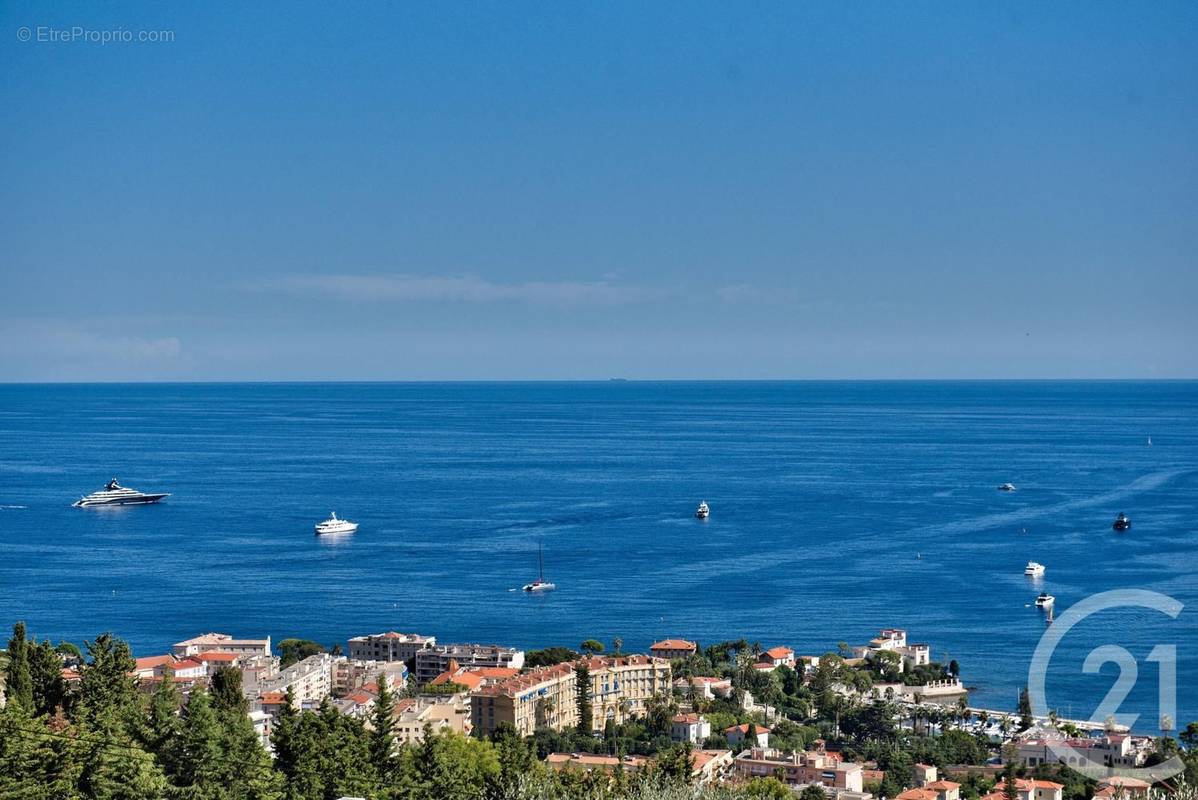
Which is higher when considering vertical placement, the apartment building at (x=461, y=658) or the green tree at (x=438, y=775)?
the green tree at (x=438, y=775)

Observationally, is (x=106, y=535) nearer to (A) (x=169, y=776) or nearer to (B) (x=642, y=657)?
(B) (x=642, y=657)

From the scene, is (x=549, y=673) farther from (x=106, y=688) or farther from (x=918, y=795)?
(x=106, y=688)

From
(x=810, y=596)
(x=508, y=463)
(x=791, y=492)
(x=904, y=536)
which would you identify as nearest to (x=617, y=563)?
(x=810, y=596)

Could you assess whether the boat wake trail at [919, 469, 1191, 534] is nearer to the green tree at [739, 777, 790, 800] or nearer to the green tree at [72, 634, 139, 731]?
the green tree at [739, 777, 790, 800]

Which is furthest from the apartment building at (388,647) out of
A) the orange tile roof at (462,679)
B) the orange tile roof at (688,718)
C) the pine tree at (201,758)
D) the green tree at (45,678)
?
the pine tree at (201,758)

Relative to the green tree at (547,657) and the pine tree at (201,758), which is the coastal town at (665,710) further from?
the pine tree at (201,758)

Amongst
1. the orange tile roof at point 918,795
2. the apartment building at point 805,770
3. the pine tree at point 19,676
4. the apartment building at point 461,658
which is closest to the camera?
the pine tree at point 19,676
